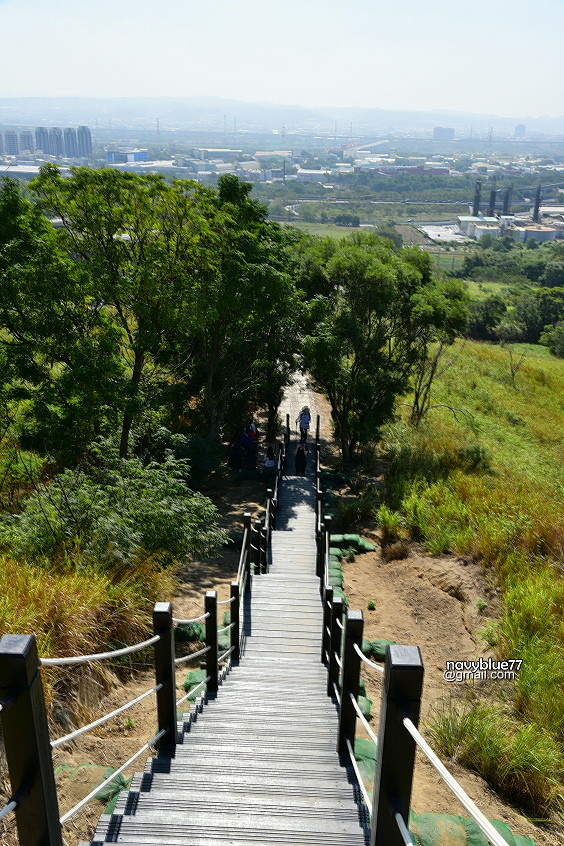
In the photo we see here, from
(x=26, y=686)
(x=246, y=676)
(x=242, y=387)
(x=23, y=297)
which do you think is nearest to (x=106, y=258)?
(x=23, y=297)

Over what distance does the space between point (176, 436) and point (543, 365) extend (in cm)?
2972

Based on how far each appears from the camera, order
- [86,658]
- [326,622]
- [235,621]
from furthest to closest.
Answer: [235,621], [326,622], [86,658]

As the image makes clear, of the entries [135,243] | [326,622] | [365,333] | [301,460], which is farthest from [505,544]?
[135,243]

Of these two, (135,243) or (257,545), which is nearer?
(257,545)

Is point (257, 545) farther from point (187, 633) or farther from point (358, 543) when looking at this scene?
point (187, 633)

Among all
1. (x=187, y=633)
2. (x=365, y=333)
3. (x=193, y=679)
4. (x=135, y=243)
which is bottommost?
(x=187, y=633)

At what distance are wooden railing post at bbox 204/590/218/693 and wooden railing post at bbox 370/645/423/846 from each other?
2.65 meters

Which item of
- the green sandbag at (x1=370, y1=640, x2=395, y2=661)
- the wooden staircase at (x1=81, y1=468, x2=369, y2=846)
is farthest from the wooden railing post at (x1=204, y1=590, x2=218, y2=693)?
the green sandbag at (x1=370, y1=640, x2=395, y2=661)

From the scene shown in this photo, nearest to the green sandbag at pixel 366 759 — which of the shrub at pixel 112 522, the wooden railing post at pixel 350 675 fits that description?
the wooden railing post at pixel 350 675

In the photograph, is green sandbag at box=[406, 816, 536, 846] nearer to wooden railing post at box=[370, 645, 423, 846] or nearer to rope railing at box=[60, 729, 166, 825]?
rope railing at box=[60, 729, 166, 825]

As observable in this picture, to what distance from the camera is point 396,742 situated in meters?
1.90

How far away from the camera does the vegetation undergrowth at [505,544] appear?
474 centimetres

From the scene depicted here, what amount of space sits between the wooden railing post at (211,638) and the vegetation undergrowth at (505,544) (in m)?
1.90

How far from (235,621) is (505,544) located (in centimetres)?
482
